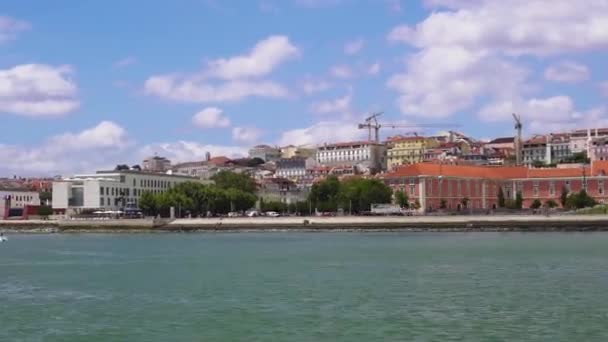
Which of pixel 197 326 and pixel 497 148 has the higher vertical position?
pixel 497 148

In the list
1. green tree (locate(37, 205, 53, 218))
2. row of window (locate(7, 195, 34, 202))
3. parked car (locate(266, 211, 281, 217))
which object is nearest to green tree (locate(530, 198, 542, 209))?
parked car (locate(266, 211, 281, 217))

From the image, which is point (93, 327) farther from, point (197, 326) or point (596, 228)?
point (596, 228)

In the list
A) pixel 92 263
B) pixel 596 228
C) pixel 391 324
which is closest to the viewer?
pixel 391 324

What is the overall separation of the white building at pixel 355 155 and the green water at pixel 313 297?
124513 millimetres

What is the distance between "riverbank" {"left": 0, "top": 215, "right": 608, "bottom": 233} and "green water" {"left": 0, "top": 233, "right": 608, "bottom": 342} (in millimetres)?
31713

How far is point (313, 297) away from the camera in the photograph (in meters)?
28.7

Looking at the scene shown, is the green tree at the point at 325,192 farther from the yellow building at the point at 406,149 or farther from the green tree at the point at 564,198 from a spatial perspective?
the yellow building at the point at 406,149

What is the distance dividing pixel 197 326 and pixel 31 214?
103 meters

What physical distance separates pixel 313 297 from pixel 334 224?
199 feet

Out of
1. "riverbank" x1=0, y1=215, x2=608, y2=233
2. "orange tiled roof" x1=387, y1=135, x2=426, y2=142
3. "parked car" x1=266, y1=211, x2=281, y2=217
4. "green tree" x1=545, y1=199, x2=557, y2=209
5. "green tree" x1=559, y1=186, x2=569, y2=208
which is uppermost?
"orange tiled roof" x1=387, y1=135, x2=426, y2=142

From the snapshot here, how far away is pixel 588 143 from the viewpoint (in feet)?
495

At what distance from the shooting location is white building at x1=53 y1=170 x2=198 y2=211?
114375 millimetres

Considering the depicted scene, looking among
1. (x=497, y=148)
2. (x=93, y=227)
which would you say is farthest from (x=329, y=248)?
(x=497, y=148)

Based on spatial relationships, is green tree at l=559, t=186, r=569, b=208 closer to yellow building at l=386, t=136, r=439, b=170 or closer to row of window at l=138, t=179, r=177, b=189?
row of window at l=138, t=179, r=177, b=189
